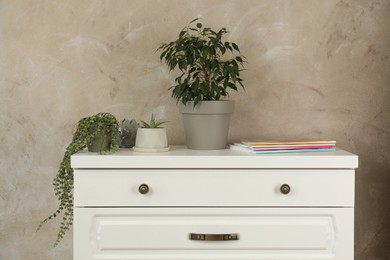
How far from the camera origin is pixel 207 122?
2357mm

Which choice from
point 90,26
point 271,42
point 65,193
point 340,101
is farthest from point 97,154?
point 340,101

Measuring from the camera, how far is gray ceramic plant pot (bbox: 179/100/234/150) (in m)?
2.34

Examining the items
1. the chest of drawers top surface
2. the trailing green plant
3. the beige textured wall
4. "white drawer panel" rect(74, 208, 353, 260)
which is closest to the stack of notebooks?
the chest of drawers top surface

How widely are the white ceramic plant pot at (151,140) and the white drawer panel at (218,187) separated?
151mm

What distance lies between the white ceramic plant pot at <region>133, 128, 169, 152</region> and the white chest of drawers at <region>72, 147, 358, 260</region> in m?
0.15

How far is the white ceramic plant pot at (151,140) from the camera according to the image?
231cm

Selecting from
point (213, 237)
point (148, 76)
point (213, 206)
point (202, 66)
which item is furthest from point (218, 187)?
point (148, 76)

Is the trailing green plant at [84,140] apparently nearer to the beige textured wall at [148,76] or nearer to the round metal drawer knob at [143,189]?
the round metal drawer knob at [143,189]

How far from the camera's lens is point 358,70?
2646 mm

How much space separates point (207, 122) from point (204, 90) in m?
0.13

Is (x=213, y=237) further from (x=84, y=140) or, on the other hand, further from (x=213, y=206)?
(x=84, y=140)

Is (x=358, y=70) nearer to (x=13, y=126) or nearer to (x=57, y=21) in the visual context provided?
(x=57, y=21)

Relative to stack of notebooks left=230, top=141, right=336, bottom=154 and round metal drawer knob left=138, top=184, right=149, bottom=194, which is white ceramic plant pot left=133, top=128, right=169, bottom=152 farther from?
stack of notebooks left=230, top=141, right=336, bottom=154

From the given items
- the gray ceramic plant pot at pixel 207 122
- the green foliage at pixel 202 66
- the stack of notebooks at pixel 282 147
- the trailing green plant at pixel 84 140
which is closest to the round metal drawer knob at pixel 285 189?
the stack of notebooks at pixel 282 147
